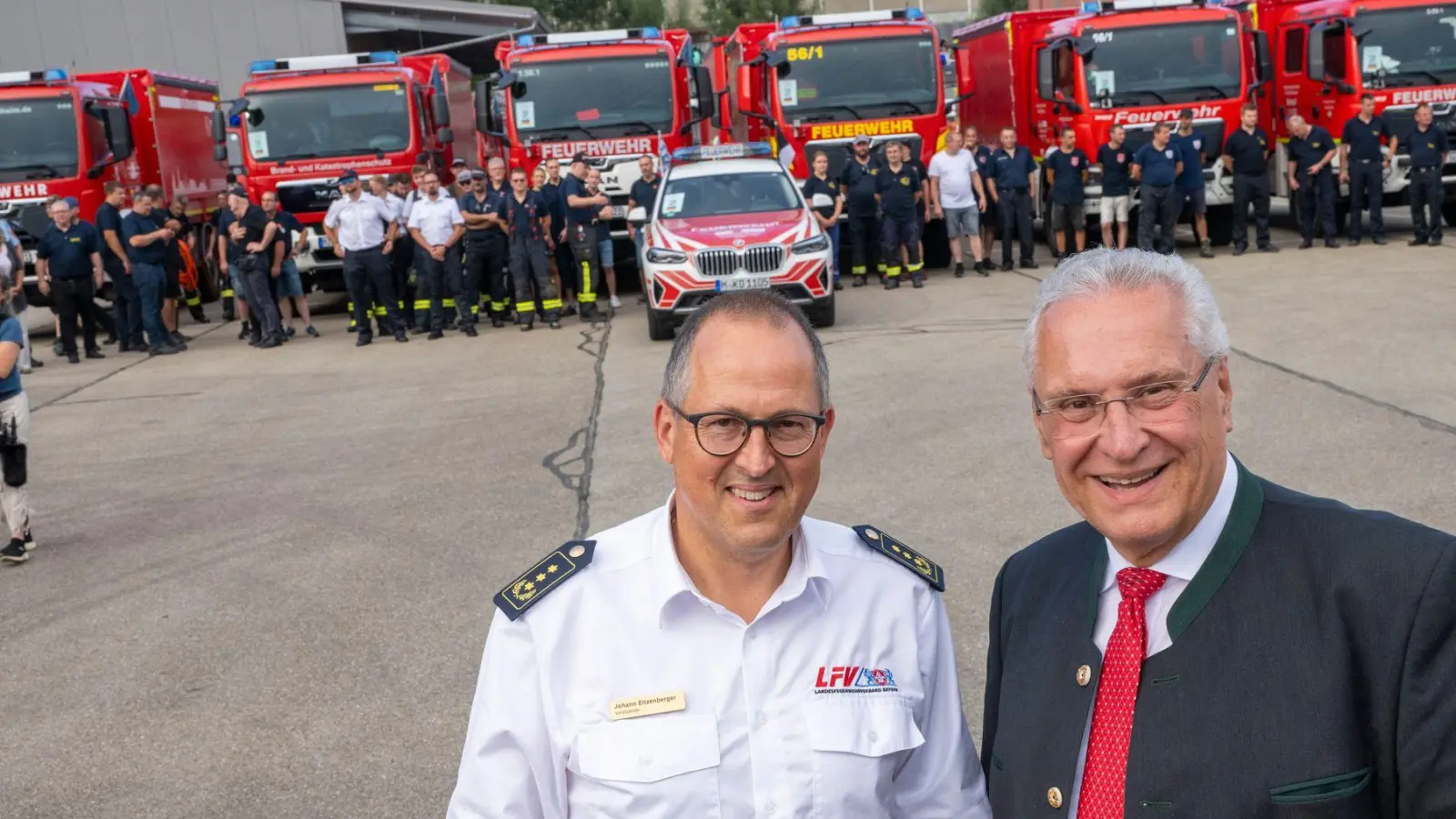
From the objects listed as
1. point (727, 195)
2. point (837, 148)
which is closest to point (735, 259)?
point (727, 195)

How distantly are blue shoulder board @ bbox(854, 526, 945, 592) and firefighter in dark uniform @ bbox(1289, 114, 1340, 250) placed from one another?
1818cm

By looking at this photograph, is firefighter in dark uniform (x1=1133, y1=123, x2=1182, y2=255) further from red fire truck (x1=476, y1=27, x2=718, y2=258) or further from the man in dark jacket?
the man in dark jacket

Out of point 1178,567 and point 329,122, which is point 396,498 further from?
point 329,122

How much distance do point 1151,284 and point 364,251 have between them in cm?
1485

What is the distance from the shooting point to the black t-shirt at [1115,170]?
18500 millimetres

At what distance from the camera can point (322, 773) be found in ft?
16.1

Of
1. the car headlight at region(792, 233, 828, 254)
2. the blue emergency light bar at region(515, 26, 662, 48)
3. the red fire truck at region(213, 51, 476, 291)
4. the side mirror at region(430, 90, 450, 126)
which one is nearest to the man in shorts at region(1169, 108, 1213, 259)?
the car headlight at region(792, 233, 828, 254)

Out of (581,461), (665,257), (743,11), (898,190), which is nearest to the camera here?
(581,461)

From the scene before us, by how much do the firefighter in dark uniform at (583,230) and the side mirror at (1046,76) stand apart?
6.47 m

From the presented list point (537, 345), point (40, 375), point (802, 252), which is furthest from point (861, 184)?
point (40, 375)

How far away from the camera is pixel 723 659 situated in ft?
→ 7.90

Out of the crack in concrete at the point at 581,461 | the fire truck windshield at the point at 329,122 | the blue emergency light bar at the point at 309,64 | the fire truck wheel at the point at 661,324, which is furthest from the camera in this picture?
the blue emergency light bar at the point at 309,64

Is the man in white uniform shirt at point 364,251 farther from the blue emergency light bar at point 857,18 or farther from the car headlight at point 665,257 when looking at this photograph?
the blue emergency light bar at point 857,18

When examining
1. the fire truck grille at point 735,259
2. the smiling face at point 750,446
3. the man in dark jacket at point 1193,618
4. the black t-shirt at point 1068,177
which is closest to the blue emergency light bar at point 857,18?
the black t-shirt at point 1068,177
